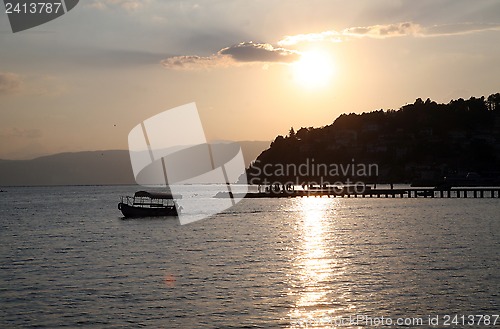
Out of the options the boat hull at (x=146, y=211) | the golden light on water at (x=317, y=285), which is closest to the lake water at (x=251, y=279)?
the golden light on water at (x=317, y=285)

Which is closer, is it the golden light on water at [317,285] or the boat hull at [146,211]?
the golden light on water at [317,285]

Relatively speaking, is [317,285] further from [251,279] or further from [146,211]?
[146,211]

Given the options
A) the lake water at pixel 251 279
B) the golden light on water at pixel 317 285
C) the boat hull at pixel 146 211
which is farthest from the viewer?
the boat hull at pixel 146 211

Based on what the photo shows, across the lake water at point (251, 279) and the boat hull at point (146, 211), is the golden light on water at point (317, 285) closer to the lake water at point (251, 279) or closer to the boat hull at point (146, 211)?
the lake water at point (251, 279)

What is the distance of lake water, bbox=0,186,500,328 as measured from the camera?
3038cm

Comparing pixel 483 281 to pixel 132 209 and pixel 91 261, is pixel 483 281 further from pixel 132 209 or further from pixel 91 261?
pixel 132 209

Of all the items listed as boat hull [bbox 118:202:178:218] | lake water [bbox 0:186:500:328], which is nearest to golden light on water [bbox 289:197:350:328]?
lake water [bbox 0:186:500:328]

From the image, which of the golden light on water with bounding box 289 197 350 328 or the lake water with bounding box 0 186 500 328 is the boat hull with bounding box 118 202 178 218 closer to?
the lake water with bounding box 0 186 500 328

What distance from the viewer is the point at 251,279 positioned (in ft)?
130

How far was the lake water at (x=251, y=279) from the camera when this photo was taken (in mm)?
30375

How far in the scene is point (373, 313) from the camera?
30562 mm

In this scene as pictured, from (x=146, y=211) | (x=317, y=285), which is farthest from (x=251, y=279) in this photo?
(x=146, y=211)

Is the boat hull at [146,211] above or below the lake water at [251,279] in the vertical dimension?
below

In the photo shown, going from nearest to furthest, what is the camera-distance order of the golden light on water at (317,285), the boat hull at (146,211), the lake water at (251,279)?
the golden light on water at (317,285), the lake water at (251,279), the boat hull at (146,211)
